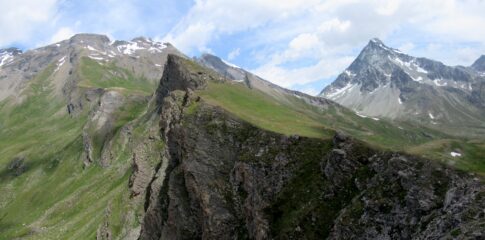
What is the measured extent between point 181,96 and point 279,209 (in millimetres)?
37873

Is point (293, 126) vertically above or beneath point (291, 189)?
above

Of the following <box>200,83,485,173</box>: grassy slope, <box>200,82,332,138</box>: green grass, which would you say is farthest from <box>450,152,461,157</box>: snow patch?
<box>200,82,332,138</box>: green grass

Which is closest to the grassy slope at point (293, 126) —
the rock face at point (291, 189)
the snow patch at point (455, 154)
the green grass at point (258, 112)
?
the green grass at point (258, 112)

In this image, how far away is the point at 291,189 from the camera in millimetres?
50500

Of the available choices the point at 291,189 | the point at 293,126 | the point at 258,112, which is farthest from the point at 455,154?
the point at 258,112

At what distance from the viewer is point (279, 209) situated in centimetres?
5016

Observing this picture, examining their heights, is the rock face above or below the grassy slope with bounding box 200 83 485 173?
below

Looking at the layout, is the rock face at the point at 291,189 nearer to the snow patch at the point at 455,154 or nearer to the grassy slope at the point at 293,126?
the grassy slope at the point at 293,126

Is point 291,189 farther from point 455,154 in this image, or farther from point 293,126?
point 455,154

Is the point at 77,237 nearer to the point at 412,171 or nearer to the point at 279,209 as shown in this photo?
the point at 279,209

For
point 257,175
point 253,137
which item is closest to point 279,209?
point 257,175

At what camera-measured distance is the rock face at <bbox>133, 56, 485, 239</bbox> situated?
116 ft

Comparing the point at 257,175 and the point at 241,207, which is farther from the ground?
the point at 257,175

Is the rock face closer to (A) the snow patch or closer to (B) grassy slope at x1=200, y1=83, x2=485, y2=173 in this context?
(B) grassy slope at x1=200, y1=83, x2=485, y2=173
